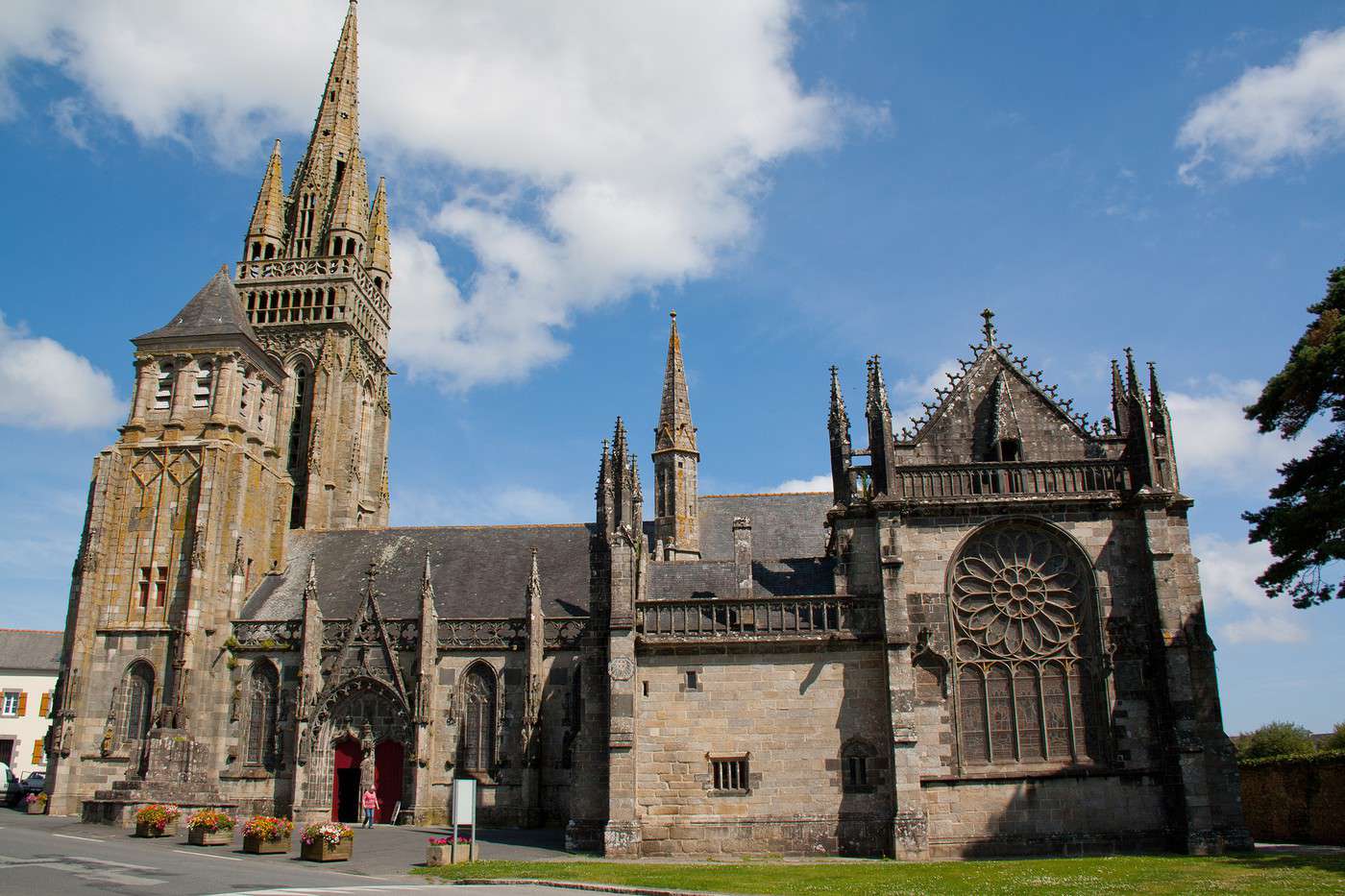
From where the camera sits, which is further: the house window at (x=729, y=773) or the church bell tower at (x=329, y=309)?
the church bell tower at (x=329, y=309)

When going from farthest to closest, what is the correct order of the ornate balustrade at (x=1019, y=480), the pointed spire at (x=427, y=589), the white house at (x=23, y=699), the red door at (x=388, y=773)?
the white house at (x=23, y=699), the pointed spire at (x=427, y=589), the red door at (x=388, y=773), the ornate balustrade at (x=1019, y=480)

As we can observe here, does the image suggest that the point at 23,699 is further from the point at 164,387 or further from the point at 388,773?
the point at 388,773

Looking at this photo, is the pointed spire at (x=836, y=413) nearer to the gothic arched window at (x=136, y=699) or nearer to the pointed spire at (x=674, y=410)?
the pointed spire at (x=674, y=410)

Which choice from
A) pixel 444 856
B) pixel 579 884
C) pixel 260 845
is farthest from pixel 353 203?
pixel 579 884

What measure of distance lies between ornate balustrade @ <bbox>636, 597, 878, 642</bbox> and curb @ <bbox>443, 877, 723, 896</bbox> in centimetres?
791

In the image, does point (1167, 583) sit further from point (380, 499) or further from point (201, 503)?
point (380, 499)

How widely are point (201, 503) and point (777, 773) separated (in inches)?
942

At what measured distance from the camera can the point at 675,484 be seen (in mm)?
40969

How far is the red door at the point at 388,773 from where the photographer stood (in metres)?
33.3

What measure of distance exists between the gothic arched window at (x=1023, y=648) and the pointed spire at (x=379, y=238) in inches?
1606

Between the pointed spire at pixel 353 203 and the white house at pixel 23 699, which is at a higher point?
the pointed spire at pixel 353 203

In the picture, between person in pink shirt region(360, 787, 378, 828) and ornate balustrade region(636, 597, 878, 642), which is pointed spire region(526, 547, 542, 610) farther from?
ornate balustrade region(636, 597, 878, 642)

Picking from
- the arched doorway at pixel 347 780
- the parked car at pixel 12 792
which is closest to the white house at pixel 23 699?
the parked car at pixel 12 792

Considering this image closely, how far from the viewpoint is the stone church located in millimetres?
23953
